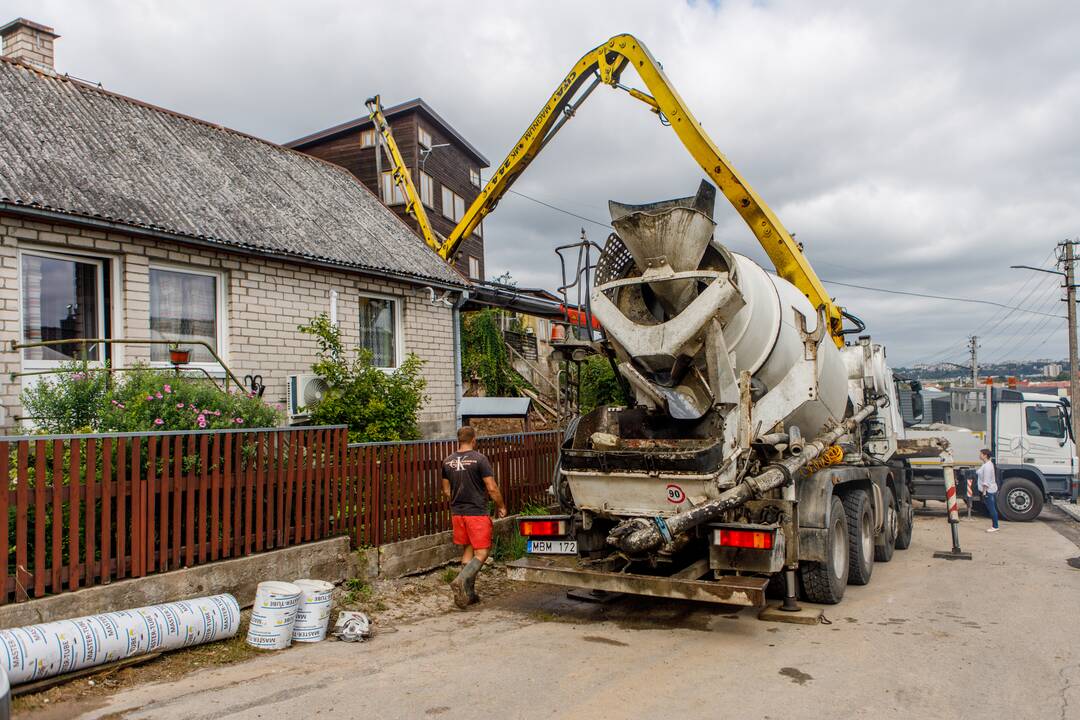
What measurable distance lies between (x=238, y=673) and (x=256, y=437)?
219 centimetres

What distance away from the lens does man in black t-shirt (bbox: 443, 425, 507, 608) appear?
7.60m

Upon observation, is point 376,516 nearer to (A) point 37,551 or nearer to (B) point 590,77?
(A) point 37,551

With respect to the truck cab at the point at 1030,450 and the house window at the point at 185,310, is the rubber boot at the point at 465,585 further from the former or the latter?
the truck cab at the point at 1030,450

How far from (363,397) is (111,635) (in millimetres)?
5928

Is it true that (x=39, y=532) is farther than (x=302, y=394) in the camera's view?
No

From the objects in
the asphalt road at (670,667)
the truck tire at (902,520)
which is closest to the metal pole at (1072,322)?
the truck tire at (902,520)

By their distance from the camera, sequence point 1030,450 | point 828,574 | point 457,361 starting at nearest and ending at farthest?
point 828,574, point 457,361, point 1030,450

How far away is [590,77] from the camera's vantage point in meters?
13.7

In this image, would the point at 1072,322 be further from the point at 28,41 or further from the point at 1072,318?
the point at 28,41

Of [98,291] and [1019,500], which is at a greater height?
[98,291]

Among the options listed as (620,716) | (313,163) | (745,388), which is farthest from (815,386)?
(313,163)

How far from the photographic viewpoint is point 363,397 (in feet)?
36.1

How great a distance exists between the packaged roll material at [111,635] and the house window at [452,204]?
22.7 m

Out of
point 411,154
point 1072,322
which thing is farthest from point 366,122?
point 1072,322
